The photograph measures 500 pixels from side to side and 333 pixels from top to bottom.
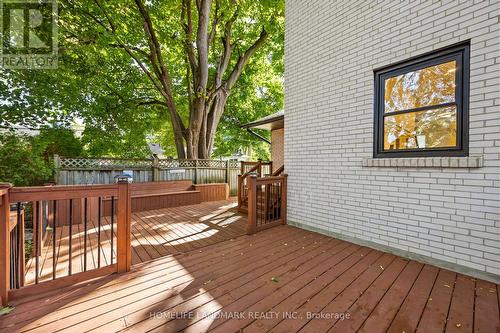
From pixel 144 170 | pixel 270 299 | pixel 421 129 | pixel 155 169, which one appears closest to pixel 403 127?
pixel 421 129

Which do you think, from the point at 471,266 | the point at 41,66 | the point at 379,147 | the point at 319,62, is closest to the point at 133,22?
the point at 41,66

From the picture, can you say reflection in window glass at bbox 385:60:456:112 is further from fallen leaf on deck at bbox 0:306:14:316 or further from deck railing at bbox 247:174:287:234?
fallen leaf on deck at bbox 0:306:14:316

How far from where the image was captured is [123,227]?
2.36 m

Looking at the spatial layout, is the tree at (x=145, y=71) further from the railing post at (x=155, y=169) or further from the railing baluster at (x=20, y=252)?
the railing baluster at (x=20, y=252)

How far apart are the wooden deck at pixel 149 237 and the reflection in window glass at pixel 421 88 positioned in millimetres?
3261

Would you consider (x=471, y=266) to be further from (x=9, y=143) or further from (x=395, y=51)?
(x=9, y=143)

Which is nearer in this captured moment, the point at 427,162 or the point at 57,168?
the point at 427,162

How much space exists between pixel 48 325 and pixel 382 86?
4.48 metres

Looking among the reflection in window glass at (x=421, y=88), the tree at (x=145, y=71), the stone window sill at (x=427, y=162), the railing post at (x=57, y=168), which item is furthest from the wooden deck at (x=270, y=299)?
the tree at (x=145, y=71)

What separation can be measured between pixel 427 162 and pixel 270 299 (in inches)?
96.0

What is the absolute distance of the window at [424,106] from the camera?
2.35m

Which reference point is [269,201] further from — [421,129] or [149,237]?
[421,129]

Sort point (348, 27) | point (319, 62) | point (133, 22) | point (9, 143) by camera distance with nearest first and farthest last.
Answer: point (348, 27) → point (319, 62) → point (9, 143) → point (133, 22)

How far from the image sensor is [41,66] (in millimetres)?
5820
